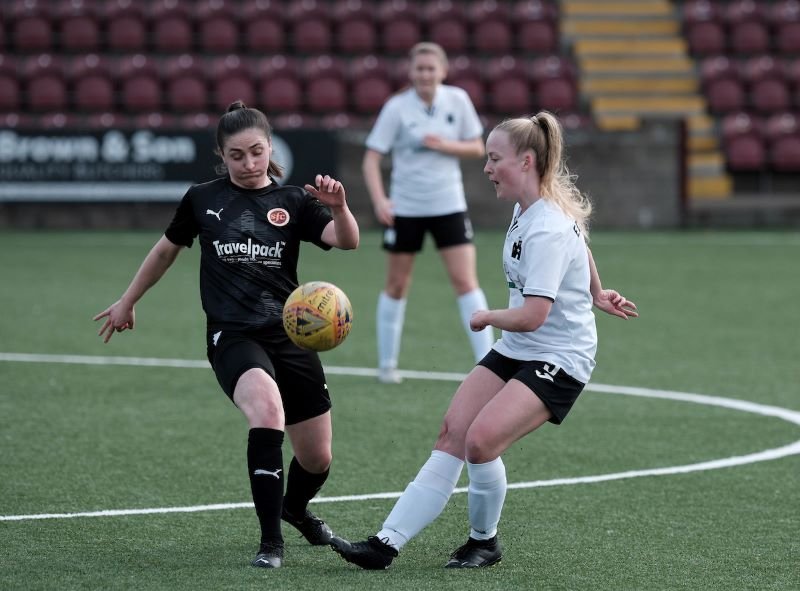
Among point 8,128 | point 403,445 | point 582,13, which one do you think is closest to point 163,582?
point 403,445

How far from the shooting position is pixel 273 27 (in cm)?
2405

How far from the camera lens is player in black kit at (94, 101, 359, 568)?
5207 millimetres

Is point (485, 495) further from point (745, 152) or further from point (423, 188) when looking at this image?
point (745, 152)

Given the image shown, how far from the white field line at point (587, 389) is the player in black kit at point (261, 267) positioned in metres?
0.69

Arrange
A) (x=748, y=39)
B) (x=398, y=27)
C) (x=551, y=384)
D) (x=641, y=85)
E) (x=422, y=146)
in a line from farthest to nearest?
1. (x=748, y=39)
2. (x=641, y=85)
3. (x=398, y=27)
4. (x=422, y=146)
5. (x=551, y=384)

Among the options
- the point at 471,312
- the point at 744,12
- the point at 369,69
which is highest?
the point at 744,12

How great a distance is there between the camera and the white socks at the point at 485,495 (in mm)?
4953

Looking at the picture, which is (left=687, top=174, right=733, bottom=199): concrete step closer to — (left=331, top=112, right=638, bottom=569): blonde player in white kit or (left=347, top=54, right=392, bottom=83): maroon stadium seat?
(left=347, top=54, right=392, bottom=83): maroon stadium seat

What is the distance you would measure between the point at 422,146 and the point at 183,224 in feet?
14.3

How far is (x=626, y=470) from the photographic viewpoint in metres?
6.68

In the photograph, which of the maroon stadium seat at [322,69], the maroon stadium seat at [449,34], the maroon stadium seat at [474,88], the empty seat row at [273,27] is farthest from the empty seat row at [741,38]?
the maroon stadium seat at [322,69]

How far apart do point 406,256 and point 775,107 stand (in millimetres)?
16393

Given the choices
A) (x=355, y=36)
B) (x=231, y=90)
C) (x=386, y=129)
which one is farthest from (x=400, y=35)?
(x=386, y=129)

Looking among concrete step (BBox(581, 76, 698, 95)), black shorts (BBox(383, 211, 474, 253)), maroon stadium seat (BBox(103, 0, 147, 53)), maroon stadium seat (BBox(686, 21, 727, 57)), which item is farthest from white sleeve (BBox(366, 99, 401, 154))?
maroon stadium seat (BBox(686, 21, 727, 57))
